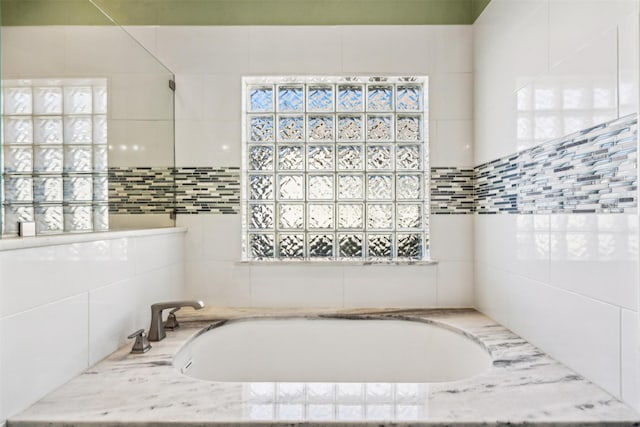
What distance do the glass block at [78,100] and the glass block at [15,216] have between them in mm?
547

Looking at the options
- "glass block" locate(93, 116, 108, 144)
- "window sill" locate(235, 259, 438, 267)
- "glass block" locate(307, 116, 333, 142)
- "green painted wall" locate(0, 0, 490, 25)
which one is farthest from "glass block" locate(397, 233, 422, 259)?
"glass block" locate(93, 116, 108, 144)

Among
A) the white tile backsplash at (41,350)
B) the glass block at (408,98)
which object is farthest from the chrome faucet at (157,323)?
the glass block at (408,98)

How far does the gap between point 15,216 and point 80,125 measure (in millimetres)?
624

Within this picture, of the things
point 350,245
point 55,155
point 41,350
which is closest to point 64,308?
point 41,350

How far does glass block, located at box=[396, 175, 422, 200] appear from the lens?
2.09 metres

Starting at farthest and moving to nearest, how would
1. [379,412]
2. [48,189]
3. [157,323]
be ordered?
[157,323] → [48,189] → [379,412]

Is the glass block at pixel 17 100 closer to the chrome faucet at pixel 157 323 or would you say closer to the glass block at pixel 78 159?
the glass block at pixel 78 159

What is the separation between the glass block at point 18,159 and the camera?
4.00 feet

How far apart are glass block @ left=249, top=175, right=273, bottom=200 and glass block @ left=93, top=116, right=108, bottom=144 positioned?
2.43 feet

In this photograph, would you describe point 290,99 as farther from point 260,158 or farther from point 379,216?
point 379,216

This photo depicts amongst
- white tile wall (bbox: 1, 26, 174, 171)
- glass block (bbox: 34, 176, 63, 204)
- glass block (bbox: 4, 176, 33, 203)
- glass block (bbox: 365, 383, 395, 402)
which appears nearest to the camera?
glass block (bbox: 365, 383, 395, 402)

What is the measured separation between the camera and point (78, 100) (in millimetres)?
1606

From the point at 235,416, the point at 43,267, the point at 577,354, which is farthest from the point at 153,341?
the point at 577,354

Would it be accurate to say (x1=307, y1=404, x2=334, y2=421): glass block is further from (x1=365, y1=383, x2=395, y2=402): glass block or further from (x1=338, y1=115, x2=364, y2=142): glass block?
(x1=338, y1=115, x2=364, y2=142): glass block
